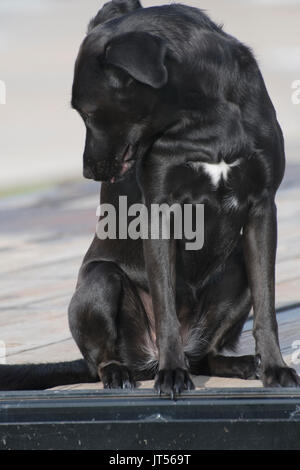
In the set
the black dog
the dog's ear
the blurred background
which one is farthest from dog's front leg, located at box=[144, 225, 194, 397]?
the blurred background

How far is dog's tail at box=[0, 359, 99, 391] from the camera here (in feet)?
11.2

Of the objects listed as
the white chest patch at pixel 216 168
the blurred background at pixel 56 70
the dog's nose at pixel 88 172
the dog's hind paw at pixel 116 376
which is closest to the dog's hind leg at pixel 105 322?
the dog's hind paw at pixel 116 376

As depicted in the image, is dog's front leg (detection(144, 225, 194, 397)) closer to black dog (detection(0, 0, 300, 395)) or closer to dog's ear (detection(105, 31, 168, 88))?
black dog (detection(0, 0, 300, 395))

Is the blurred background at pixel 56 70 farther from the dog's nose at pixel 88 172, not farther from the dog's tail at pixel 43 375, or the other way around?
the dog's nose at pixel 88 172

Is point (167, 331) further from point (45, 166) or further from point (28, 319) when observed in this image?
point (45, 166)

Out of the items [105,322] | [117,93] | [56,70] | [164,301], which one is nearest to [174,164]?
[117,93]

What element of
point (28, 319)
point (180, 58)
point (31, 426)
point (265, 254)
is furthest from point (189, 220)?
point (28, 319)

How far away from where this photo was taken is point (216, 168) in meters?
3.15

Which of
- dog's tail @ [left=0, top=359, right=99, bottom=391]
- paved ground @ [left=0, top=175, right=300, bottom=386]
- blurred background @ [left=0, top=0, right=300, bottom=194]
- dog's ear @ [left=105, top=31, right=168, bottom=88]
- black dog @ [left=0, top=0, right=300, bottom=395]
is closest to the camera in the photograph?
dog's ear @ [left=105, top=31, right=168, bottom=88]

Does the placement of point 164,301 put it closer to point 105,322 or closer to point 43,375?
point 105,322

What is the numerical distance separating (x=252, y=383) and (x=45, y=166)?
5.85 meters

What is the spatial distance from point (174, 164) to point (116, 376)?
0.74 meters

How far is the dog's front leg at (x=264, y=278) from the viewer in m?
3.23

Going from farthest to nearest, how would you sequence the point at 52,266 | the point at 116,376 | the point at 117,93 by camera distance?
the point at 52,266, the point at 116,376, the point at 117,93
